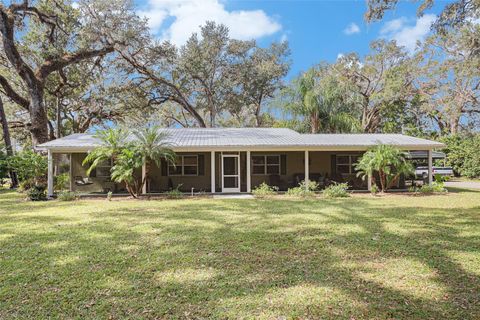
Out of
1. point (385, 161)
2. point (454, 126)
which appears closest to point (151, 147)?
point (385, 161)

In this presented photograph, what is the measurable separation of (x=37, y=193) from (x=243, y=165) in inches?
359

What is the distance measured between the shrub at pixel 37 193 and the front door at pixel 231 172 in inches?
306

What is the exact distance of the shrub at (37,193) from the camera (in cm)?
1270

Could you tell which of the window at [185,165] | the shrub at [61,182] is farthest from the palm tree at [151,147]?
the shrub at [61,182]

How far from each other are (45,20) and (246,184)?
48.5ft

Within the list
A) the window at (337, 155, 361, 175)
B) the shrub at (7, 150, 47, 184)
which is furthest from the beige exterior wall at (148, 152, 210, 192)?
the window at (337, 155, 361, 175)

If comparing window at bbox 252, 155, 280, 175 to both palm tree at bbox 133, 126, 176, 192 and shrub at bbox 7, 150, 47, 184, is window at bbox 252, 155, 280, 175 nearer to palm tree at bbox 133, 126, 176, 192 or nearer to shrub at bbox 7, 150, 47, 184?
palm tree at bbox 133, 126, 176, 192

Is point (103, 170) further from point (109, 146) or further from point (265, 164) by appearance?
point (265, 164)

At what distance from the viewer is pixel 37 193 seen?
42.0 ft

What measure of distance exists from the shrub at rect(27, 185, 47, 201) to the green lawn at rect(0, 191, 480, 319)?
452 centimetres

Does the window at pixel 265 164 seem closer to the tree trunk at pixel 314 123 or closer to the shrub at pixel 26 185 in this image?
the tree trunk at pixel 314 123

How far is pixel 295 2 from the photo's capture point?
1502cm

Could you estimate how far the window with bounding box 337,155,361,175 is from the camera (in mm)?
16641

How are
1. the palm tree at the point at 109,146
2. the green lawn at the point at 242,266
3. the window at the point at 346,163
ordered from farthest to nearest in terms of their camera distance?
the window at the point at 346,163
the palm tree at the point at 109,146
the green lawn at the point at 242,266
